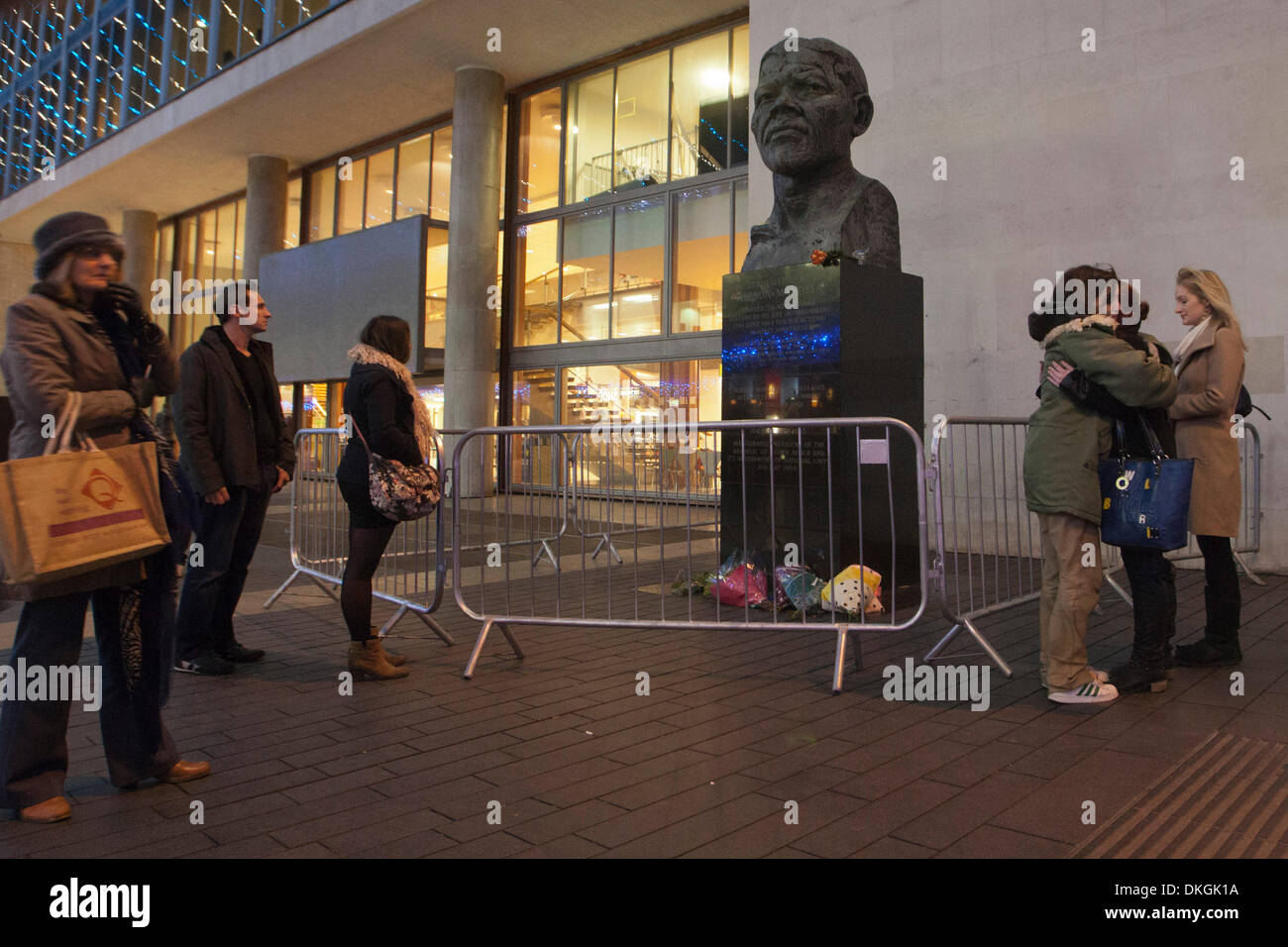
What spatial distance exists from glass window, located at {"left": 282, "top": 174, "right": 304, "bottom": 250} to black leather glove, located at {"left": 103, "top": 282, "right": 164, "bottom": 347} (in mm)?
23930

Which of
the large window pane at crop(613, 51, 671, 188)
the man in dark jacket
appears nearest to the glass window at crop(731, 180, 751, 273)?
the large window pane at crop(613, 51, 671, 188)

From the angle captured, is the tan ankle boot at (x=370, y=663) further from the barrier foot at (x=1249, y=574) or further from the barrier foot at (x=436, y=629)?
the barrier foot at (x=1249, y=574)

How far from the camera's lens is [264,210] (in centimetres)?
2402

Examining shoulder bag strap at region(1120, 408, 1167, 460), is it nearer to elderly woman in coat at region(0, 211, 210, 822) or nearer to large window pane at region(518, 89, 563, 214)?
elderly woman in coat at region(0, 211, 210, 822)

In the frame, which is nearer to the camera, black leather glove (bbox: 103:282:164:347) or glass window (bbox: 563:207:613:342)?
black leather glove (bbox: 103:282:164:347)

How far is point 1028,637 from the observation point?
5.73 metres

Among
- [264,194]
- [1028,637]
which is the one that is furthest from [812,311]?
[264,194]

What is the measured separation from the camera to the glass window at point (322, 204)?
2433cm

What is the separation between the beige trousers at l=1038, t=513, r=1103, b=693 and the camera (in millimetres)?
4195

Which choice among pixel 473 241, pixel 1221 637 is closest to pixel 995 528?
pixel 1221 637

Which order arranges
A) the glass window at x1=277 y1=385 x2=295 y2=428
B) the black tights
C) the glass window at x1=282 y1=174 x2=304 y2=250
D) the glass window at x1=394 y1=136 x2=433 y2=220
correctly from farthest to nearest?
the glass window at x1=282 y1=174 x2=304 y2=250 → the glass window at x1=277 y1=385 x2=295 y2=428 → the glass window at x1=394 y1=136 x2=433 y2=220 → the black tights

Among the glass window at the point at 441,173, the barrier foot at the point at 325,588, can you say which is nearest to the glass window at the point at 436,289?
the glass window at the point at 441,173
